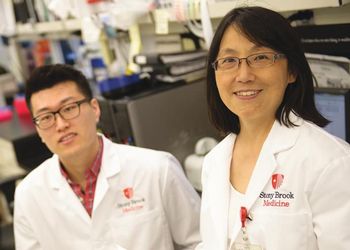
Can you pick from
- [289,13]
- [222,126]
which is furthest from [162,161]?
[289,13]

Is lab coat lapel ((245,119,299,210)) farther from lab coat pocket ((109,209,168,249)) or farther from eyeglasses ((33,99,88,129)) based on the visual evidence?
eyeglasses ((33,99,88,129))

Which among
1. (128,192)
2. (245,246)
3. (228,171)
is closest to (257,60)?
(228,171)

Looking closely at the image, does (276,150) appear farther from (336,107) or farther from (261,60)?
(336,107)

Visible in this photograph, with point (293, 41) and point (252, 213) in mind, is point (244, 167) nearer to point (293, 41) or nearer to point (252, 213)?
point (252, 213)

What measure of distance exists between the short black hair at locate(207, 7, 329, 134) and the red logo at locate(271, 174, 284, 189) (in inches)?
4.8

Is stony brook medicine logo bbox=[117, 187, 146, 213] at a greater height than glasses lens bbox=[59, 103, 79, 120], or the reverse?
glasses lens bbox=[59, 103, 79, 120]

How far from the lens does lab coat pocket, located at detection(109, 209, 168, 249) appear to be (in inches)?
51.9

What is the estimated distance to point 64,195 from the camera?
137 centimetres

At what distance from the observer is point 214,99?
1061 millimetres

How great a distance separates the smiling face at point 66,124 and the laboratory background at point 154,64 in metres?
0.23

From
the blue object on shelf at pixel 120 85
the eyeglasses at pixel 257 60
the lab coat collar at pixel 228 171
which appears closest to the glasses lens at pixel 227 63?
the eyeglasses at pixel 257 60

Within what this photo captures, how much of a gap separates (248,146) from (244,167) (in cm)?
6

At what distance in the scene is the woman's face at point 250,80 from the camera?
850 millimetres

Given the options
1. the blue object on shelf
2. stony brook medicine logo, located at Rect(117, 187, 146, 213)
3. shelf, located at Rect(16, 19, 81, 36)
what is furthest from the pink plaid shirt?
shelf, located at Rect(16, 19, 81, 36)
